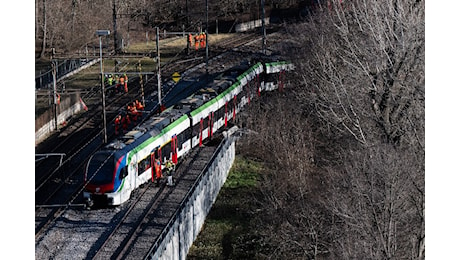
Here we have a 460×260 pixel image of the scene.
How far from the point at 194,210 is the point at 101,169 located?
127 inches

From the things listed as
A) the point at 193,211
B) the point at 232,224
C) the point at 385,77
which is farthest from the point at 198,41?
the point at 193,211

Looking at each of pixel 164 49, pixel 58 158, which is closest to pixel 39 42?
pixel 164 49

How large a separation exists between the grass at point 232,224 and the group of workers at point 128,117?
20.4ft

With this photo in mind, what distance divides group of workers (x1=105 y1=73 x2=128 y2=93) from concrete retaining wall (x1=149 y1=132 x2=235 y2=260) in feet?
40.9

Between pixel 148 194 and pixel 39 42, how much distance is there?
30.8 m

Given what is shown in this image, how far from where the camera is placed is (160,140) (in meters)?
27.0

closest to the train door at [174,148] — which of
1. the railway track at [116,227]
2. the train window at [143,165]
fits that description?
the railway track at [116,227]

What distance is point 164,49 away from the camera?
182 ft

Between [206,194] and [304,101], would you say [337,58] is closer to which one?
[304,101]

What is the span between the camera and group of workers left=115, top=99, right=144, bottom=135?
114 ft

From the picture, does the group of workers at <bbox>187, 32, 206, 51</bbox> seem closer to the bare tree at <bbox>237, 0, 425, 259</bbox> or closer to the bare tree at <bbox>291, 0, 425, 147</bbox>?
the bare tree at <bbox>237, 0, 425, 259</bbox>

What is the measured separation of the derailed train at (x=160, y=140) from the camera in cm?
2458

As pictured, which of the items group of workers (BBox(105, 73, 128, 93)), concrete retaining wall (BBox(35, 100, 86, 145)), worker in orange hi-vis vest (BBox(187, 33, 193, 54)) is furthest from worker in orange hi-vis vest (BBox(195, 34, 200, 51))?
concrete retaining wall (BBox(35, 100, 86, 145))

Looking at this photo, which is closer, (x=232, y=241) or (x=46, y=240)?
(x=46, y=240)
